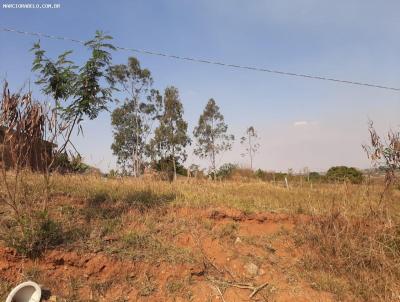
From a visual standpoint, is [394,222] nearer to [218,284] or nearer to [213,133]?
[218,284]

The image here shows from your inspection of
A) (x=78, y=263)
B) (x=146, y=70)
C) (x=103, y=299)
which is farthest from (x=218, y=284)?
(x=146, y=70)

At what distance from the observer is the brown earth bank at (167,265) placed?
4.69 meters

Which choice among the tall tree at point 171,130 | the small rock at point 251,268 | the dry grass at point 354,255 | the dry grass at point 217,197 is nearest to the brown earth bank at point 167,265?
the small rock at point 251,268

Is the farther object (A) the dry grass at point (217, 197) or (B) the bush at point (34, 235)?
(A) the dry grass at point (217, 197)

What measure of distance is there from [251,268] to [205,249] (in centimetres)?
75

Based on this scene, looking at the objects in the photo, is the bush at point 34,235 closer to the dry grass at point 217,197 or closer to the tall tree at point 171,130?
the dry grass at point 217,197

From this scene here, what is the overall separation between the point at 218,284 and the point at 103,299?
154 cm

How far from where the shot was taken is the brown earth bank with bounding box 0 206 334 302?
4.69 meters

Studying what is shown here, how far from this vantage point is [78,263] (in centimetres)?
492

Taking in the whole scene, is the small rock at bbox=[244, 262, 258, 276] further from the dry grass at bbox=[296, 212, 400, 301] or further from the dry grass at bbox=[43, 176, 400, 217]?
the dry grass at bbox=[43, 176, 400, 217]

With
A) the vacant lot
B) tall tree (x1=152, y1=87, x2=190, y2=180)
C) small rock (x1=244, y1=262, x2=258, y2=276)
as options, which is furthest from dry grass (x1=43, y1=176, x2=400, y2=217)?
tall tree (x1=152, y1=87, x2=190, y2=180)

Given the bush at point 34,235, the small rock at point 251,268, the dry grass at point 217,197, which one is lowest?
the small rock at point 251,268

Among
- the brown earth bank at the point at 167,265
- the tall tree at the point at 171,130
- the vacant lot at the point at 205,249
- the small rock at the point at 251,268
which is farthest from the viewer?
the tall tree at the point at 171,130

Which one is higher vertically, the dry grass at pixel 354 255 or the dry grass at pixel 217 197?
the dry grass at pixel 217 197
